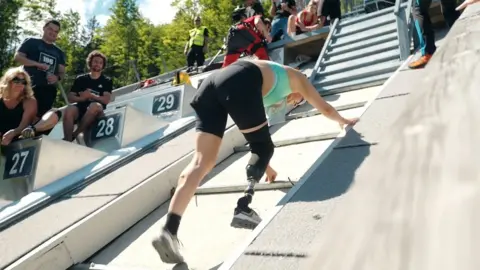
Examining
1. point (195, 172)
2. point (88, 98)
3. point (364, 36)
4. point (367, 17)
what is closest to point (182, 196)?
point (195, 172)

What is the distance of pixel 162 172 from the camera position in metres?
3.76

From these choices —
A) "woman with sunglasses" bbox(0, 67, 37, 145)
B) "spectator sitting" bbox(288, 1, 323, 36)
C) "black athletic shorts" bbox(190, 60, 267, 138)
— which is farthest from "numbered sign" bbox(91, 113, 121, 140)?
"spectator sitting" bbox(288, 1, 323, 36)

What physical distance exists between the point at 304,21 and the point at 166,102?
4.47 meters

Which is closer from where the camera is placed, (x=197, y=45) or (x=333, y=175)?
(x=333, y=175)

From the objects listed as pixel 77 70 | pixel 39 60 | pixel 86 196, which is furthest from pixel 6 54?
pixel 86 196

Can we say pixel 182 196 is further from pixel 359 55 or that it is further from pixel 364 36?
pixel 364 36

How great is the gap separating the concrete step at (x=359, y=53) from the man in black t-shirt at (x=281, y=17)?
110 inches

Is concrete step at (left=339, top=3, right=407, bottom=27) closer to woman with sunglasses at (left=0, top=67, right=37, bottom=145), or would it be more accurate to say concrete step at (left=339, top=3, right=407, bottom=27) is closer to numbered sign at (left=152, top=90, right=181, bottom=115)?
numbered sign at (left=152, top=90, right=181, bottom=115)

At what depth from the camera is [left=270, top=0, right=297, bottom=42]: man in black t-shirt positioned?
31.5ft

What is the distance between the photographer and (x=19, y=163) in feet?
13.8

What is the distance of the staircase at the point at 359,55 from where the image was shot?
586 cm

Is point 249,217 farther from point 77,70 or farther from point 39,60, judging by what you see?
point 77,70

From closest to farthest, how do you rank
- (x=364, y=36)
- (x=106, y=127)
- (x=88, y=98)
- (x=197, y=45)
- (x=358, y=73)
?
(x=106, y=127) < (x=88, y=98) < (x=358, y=73) < (x=364, y=36) < (x=197, y=45)

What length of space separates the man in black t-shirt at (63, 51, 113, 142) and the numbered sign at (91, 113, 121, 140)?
0.33 feet
